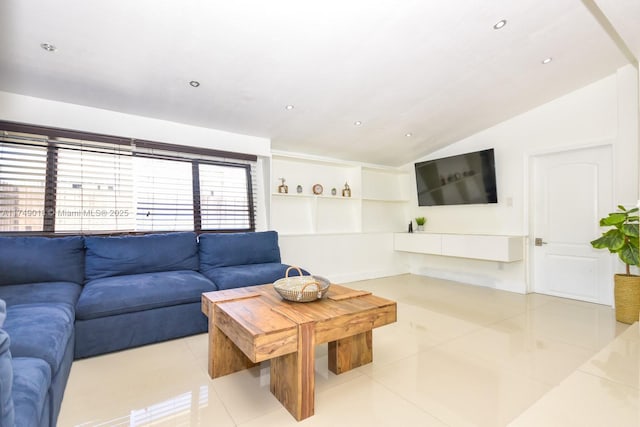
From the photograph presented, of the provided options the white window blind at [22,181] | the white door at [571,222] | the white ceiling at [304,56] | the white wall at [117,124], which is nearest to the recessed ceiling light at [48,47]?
the white ceiling at [304,56]

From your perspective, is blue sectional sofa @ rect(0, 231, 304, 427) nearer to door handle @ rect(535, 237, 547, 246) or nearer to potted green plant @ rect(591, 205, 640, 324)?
potted green plant @ rect(591, 205, 640, 324)

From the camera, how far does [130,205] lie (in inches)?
134

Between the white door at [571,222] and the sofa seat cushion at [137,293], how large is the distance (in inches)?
165

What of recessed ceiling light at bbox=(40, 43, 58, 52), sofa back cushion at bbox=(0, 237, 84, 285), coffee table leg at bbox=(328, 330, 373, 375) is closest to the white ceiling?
recessed ceiling light at bbox=(40, 43, 58, 52)

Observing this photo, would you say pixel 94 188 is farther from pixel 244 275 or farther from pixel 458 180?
pixel 458 180

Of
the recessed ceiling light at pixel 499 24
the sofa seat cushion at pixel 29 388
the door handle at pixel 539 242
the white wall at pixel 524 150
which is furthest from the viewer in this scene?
the door handle at pixel 539 242

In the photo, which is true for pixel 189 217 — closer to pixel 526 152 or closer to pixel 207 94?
pixel 207 94

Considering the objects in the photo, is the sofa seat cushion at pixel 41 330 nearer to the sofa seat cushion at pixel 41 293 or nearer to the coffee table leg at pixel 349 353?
the sofa seat cushion at pixel 41 293

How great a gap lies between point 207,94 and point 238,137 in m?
1.02

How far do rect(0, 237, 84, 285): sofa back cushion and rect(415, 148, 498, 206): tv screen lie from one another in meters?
4.78

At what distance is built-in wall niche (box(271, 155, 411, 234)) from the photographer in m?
4.63

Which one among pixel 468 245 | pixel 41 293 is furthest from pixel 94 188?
pixel 468 245

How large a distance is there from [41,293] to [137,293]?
0.62 m

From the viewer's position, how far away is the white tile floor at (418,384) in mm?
1558
